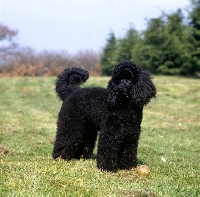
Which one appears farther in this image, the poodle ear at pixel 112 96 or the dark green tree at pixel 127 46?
the dark green tree at pixel 127 46

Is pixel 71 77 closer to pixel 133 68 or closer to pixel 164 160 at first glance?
pixel 133 68

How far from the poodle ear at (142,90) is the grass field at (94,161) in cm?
121

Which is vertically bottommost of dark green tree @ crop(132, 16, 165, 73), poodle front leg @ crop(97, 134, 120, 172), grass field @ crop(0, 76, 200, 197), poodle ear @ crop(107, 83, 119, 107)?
grass field @ crop(0, 76, 200, 197)

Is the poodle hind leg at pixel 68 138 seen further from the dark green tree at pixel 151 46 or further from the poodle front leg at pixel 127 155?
the dark green tree at pixel 151 46

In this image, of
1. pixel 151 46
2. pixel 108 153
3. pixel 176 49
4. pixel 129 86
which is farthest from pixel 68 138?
pixel 151 46

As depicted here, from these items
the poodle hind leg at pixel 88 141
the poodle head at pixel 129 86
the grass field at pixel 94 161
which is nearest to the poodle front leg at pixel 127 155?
the grass field at pixel 94 161

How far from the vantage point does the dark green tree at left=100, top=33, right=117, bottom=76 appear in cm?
3775

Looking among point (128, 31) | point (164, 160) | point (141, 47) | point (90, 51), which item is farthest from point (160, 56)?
point (164, 160)

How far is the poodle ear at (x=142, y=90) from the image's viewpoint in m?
6.15

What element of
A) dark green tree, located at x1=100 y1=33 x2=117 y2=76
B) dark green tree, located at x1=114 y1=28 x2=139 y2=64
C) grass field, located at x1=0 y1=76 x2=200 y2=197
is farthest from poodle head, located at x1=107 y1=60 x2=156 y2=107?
dark green tree, located at x1=114 y1=28 x2=139 y2=64

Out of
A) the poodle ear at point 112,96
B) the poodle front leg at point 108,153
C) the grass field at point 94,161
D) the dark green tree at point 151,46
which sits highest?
the dark green tree at point 151,46

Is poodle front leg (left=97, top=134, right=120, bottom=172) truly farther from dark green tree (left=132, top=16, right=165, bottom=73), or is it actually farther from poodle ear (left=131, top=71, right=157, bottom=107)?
dark green tree (left=132, top=16, right=165, bottom=73)

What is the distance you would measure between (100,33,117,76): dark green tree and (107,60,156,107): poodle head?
30553 millimetres

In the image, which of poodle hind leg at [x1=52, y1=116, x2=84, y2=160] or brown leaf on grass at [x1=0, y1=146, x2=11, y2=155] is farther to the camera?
brown leaf on grass at [x1=0, y1=146, x2=11, y2=155]
